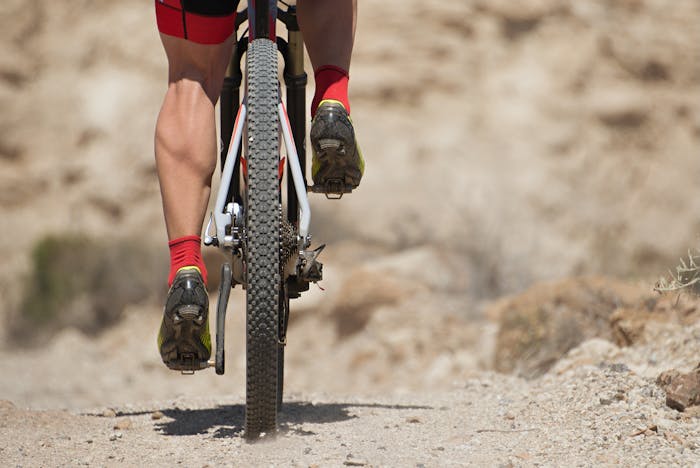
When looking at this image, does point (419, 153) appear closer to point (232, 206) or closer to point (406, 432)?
point (406, 432)

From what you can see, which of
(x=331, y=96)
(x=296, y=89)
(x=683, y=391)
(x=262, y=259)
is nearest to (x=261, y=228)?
(x=262, y=259)

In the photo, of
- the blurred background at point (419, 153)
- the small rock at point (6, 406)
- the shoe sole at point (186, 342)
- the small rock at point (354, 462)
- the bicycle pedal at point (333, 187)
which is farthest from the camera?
the blurred background at point (419, 153)

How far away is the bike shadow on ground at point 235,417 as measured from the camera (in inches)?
123

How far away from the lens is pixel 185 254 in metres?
2.86

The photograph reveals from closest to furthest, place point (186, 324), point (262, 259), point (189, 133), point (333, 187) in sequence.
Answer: point (262, 259) < point (186, 324) < point (189, 133) < point (333, 187)

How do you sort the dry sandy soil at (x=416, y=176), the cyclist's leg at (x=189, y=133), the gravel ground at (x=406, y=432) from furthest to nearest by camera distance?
the dry sandy soil at (x=416, y=176) < the cyclist's leg at (x=189, y=133) < the gravel ground at (x=406, y=432)

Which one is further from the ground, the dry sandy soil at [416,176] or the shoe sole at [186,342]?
the dry sandy soil at [416,176]

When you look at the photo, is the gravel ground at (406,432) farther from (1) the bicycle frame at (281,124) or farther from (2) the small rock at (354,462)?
(1) the bicycle frame at (281,124)

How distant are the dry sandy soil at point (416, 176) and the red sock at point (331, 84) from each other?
3709mm

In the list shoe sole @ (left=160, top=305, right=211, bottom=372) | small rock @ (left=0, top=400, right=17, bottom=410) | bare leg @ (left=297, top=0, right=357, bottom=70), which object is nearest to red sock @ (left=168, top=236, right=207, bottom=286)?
shoe sole @ (left=160, top=305, right=211, bottom=372)

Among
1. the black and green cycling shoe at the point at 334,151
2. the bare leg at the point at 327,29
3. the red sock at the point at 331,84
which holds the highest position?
the bare leg at the point at 327,29

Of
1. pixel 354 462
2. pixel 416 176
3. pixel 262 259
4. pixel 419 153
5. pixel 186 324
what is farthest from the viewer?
pixel 419 153

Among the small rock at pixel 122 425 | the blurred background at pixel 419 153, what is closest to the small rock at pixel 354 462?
the small rock at pixel 122 425

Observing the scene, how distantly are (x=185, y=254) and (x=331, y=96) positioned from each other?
2.31ft
